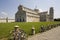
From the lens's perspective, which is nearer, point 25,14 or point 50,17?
point 25,14

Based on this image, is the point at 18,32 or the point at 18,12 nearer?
the point at 18,32

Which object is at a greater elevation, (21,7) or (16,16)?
(21,7)

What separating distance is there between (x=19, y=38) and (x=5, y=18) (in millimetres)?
53401

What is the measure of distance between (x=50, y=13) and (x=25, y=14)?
32.3m

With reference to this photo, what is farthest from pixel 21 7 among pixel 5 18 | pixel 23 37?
pixel 23 37

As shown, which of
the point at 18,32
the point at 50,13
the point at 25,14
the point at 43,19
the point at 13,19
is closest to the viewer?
the point at 18,32

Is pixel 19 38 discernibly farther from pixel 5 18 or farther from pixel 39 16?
pixel 39 16

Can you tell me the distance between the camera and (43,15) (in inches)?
3339

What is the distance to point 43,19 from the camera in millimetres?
84312

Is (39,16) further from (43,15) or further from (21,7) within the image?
(21,7)

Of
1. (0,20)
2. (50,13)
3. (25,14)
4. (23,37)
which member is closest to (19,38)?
(23,37)

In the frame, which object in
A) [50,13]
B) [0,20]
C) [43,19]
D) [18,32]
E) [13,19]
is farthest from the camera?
[50,13]

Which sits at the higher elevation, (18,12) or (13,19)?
(18,12)

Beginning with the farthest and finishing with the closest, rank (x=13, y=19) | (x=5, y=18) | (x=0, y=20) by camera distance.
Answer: (x=13, y=19)
(x=5, y=18)
(x=0, y=20)
